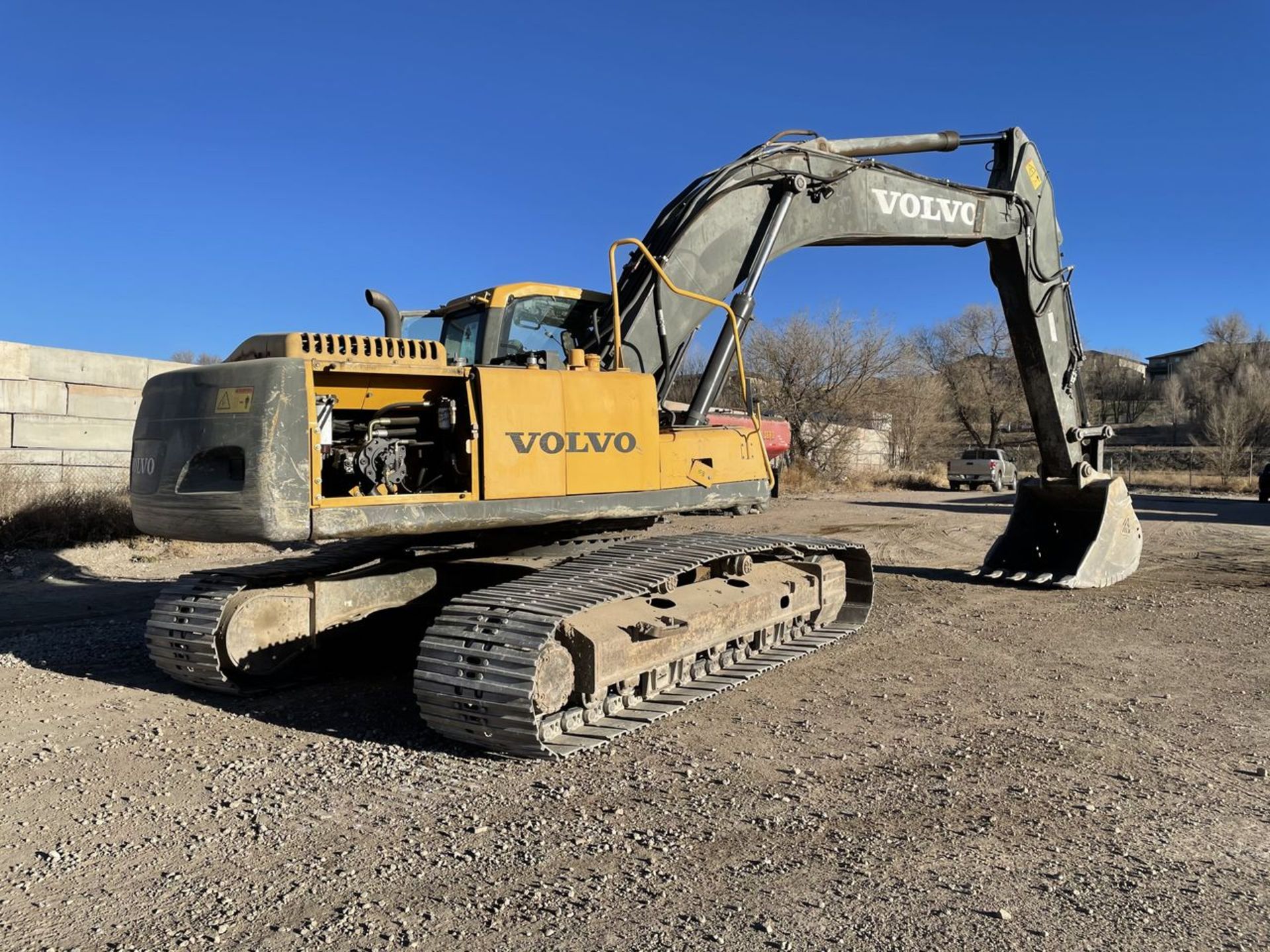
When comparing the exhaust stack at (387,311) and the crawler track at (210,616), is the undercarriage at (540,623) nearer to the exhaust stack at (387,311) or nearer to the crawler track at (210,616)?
the crawler track at (210,616)

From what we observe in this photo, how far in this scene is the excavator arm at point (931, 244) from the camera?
6.75m

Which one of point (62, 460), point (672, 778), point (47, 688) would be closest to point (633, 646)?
point (672, 778)

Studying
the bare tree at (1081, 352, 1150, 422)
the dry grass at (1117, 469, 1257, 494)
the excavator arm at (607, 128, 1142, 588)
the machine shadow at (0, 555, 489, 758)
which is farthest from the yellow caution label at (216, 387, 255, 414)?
the bare tree at (1081, 352, 1150, 422)

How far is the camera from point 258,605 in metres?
5.84

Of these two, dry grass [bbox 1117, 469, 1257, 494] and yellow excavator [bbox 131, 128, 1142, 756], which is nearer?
yellow excavator [bbox 131, 128, 1142, 756]

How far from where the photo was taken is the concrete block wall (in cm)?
1337

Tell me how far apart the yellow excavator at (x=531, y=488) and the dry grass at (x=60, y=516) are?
26.8 ft

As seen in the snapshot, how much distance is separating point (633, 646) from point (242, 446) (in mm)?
2307

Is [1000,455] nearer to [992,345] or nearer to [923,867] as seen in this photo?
[992,345]

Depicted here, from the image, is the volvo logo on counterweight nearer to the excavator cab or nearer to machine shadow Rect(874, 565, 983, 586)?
the excavator cab

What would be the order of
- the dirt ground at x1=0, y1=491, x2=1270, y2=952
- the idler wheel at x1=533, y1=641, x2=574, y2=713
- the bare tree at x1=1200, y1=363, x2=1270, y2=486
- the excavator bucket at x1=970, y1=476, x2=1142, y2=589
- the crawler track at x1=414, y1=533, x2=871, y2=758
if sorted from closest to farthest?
the dirt ground at x1=0, y1=491, x2=1270, y2=952 → the crawler track at x1=414, y1=533, x2=871, y2=758 → the idler wheel at x1=533, y1=641, x2=574, y2=713 → the excavator bucket at x1=970, y1=476, x2=1142, y2=589 → the bare tree at x1=1200, y1=363, x2=1270, y2=486

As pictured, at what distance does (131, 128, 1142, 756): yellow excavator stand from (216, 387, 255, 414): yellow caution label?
20mm

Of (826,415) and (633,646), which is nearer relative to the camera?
(633,646)

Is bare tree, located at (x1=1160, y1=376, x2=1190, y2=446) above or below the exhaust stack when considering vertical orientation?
above
